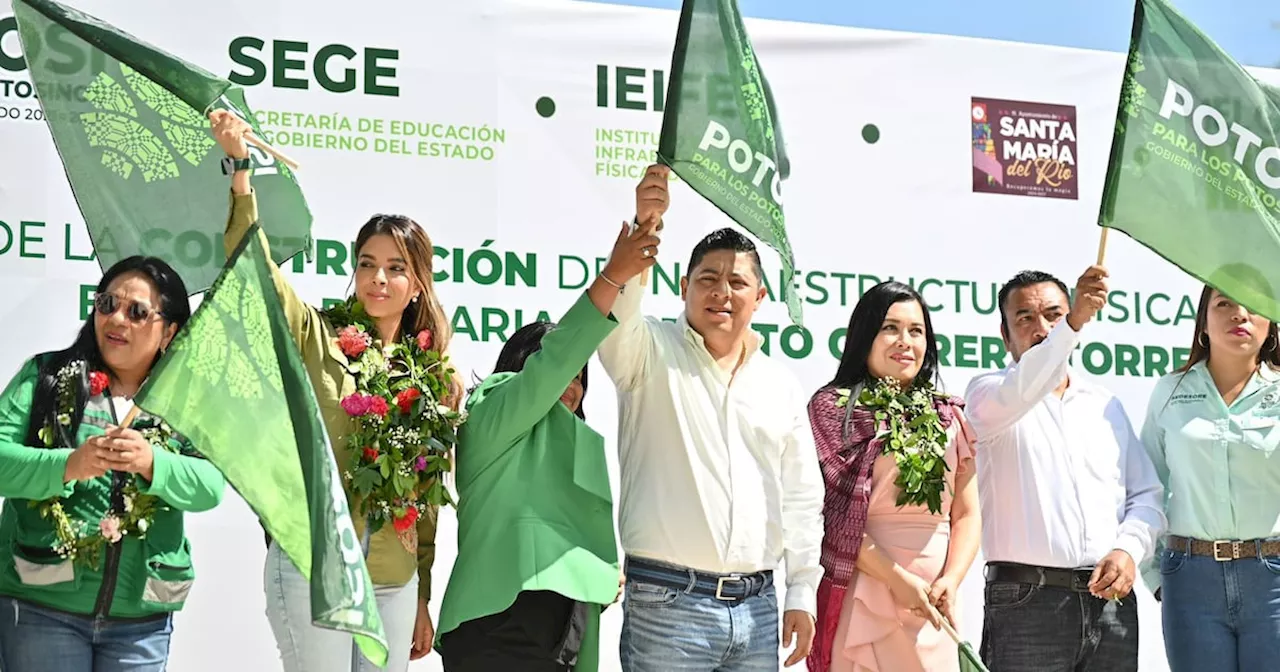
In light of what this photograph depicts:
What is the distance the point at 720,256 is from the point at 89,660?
1716 millimetres

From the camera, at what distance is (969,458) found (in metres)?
4.08

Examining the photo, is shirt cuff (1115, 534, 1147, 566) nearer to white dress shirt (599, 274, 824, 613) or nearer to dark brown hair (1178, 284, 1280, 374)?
dark brown hair (1178, 284, 1280, 374)

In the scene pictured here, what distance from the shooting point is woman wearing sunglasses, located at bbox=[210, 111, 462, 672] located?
3.38m

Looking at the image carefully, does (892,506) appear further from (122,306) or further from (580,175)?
(122,306)

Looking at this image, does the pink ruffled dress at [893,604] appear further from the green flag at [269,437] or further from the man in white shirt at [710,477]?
the green flag at [269,437]

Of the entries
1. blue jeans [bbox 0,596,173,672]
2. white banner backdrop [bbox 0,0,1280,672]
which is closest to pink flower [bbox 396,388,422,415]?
blue jeans [bbox 0,596,173,672]

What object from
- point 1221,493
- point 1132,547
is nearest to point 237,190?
point 1132,547

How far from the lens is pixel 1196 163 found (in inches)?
156

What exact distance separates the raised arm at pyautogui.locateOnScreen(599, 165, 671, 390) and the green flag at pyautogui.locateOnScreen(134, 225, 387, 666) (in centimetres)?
80

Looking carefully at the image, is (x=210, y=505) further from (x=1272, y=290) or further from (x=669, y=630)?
(x=1272, y=290)

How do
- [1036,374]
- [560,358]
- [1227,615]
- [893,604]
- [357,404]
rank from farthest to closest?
[1227,615] < [1036,374] < [893,604] < [357,404] < [560,358]

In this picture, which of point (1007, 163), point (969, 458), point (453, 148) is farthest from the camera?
point (1007, 163)

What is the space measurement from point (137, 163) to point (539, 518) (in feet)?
4.41

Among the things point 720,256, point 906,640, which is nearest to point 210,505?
point 720,256
